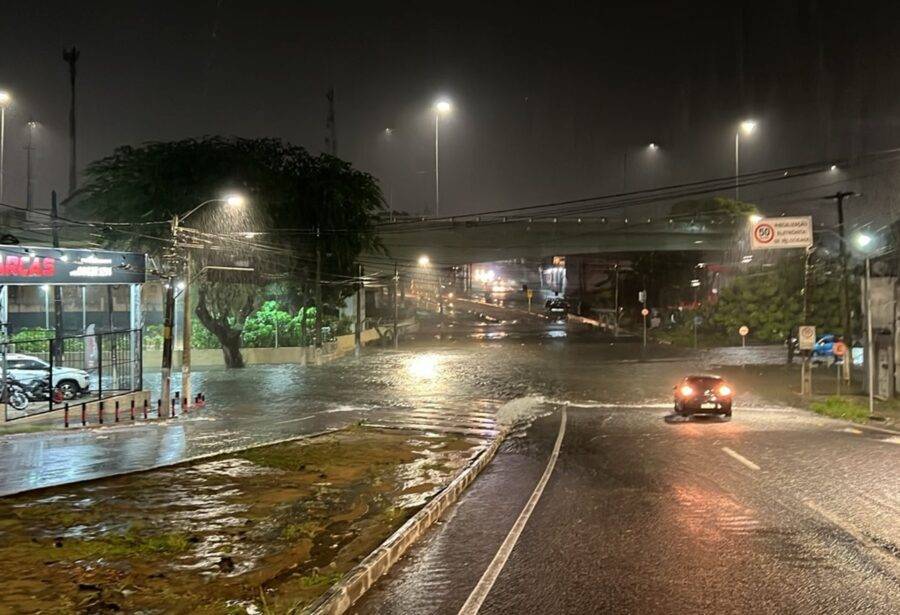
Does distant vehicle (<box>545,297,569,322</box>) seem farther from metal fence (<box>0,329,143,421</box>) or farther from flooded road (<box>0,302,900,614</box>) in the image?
metal fence (<box>0,329,143,421</box>)

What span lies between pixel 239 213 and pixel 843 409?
1177 inches

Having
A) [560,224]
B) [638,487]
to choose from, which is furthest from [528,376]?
[638,487]

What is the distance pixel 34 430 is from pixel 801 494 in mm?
19755

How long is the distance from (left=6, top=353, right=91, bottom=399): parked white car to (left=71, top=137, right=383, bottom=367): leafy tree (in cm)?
991

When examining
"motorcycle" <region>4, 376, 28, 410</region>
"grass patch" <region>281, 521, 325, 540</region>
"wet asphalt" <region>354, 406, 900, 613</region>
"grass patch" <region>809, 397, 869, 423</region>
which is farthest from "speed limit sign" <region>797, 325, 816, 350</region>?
"motorcycle" <region>4, 376, 28, 410</region>

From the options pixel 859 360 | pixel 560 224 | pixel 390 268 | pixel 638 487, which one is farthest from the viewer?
pixel 390 268

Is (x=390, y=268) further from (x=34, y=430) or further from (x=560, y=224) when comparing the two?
(x=34, y=430)

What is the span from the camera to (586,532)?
347 inches

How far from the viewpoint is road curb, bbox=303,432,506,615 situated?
6.25 metres

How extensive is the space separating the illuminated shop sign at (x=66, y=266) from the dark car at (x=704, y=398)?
18.3 metres

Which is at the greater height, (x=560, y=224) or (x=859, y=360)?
(x=560, y=224)

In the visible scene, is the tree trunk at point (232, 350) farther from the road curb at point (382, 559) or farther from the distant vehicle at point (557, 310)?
the distant vehicle at point (557, 310)

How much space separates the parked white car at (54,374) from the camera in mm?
26438

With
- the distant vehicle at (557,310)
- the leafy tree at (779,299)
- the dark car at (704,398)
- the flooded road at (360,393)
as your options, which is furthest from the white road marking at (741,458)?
the distant vehicle at (557,310)
